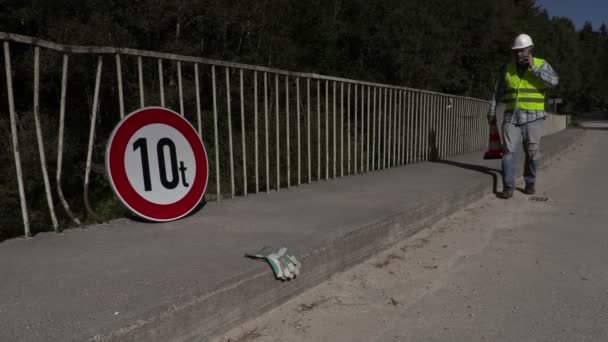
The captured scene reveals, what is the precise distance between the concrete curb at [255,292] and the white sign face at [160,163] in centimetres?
138

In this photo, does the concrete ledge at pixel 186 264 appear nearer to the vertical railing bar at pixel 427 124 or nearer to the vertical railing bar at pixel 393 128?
the vertical railing bar at pixel 393 128

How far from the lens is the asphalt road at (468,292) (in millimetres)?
2531

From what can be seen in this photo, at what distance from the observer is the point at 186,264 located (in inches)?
110

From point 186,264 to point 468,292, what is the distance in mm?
1813

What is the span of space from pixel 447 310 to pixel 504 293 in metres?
0.51

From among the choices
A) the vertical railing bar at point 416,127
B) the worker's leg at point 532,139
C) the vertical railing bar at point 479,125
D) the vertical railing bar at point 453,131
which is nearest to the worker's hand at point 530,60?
the worker's leg at point 532,139

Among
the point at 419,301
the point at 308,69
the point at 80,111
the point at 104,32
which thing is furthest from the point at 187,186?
the point at 308,69

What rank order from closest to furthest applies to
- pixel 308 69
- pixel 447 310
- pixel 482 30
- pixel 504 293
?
pixel 447 310 → pixel 504 293 → pixel 308 69 → pixel 482 30

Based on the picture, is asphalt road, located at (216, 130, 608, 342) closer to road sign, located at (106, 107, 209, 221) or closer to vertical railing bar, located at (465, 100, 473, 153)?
road sign, located at (106, 107, 209, 221)

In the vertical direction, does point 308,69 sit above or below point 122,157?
above

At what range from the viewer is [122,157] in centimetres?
348

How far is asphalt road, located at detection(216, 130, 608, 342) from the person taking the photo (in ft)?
8.30

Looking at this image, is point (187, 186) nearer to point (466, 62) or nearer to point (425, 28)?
point (425, 28)

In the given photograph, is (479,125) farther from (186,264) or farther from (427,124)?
(186,264)
